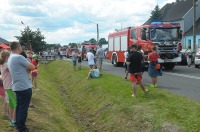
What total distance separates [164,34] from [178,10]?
153 feet

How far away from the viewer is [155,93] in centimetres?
1284

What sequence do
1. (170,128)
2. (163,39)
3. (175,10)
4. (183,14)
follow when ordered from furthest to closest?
1. (175,10)
2. (183,14)
3. (163,39)
4. (170,128)

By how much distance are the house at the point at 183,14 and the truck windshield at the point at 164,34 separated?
3282cm

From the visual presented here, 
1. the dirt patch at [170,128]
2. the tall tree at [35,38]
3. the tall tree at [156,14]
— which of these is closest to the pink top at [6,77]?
the dirt patch at [170,128]

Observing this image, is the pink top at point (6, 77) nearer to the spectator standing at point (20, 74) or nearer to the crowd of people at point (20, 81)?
the crowd of people at point (20, 81)

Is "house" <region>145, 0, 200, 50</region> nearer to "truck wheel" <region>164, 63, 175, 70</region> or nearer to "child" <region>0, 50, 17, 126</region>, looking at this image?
"truck wheel" <region>164, 63, 175, 70</region>

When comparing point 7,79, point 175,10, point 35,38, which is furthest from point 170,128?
point 175,10

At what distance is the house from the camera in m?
61.8

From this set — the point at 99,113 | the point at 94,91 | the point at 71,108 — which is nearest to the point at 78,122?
the point at 99,113

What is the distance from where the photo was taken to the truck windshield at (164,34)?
25.2 meters

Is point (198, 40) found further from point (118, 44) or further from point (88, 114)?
point (88, 114)

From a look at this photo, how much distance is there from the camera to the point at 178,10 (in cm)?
7006

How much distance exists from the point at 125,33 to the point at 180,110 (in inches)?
790

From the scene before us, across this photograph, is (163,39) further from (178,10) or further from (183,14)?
(178,10)
